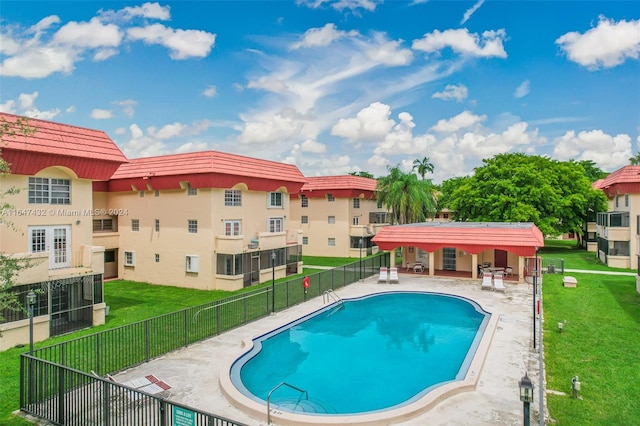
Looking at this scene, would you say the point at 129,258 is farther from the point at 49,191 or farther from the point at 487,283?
the point at 487,283

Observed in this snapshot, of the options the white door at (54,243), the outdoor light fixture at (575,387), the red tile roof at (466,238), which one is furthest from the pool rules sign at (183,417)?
the red tile roof at (466,238)

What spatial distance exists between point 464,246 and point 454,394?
720 inches

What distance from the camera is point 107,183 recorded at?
30.0 metres

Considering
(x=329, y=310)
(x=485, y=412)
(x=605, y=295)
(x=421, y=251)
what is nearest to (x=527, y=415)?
(x=485, y=412)

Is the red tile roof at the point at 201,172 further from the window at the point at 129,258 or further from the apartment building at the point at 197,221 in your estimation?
the window at the point at 129,258

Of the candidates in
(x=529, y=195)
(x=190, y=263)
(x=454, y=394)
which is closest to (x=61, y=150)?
(x=190, y=263)

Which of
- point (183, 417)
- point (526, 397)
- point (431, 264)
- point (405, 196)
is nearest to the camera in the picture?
point (526, 397)

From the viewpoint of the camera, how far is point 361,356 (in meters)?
15.3

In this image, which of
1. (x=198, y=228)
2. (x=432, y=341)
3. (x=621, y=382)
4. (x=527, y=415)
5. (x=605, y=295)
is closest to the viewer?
(x=527, y=415)

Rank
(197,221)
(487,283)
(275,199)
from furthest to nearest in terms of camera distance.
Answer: (275,199) < (197,221) < (487,283)

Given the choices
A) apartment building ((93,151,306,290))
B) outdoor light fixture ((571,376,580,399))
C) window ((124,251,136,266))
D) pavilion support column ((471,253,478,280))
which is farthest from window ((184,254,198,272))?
outdoor light fixture ((571,376,580,399))

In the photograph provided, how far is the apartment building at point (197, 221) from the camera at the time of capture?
83.9 ft

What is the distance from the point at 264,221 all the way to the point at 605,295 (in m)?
20.4

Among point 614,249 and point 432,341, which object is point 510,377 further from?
point 614,249
